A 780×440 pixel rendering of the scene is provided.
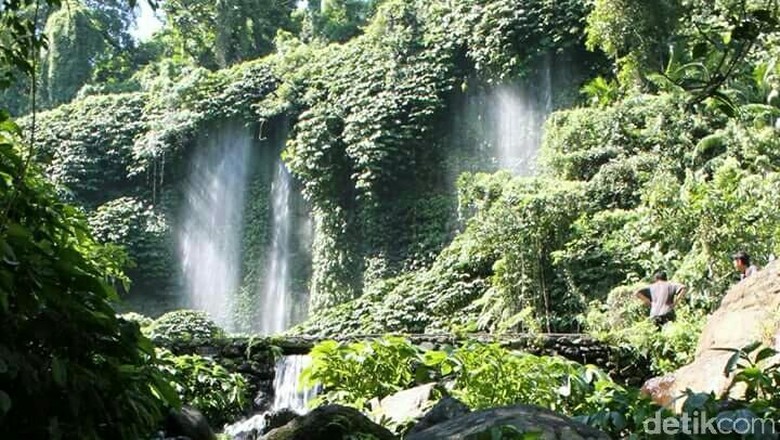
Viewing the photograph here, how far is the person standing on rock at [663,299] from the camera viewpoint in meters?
9.89

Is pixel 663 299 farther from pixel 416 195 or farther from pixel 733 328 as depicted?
pixel 416 195

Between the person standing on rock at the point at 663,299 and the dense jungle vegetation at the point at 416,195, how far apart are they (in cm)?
37

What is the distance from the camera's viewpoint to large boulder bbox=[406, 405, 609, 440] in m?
3.05

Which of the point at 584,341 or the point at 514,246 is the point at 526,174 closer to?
the point at 514,246

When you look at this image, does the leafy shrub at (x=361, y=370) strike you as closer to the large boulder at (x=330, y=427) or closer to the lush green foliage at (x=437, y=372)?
the lush green foliage at (x=437, y=372)

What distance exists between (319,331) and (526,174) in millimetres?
4871

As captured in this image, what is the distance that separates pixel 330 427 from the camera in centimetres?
430

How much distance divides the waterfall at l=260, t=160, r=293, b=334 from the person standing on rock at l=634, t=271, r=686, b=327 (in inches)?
415

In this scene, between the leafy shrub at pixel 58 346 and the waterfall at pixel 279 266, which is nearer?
the leafy shrub at pixel 58 346

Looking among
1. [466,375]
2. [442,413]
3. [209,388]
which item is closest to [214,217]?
[209,388]

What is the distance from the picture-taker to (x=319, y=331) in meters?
15.8

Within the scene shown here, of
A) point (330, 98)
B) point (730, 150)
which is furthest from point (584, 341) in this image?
point (330, 98)

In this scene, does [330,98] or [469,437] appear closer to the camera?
[469,437]

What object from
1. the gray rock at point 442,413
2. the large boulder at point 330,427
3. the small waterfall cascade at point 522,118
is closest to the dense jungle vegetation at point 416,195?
the small waterfall cascade at point 522,118
